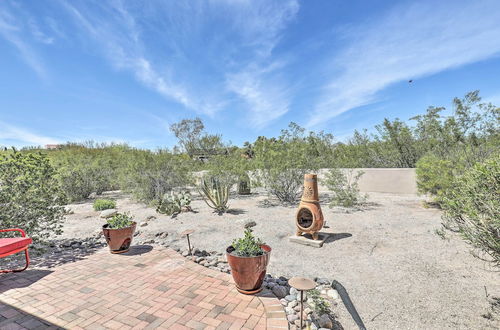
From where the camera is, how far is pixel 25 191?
14.1 ft

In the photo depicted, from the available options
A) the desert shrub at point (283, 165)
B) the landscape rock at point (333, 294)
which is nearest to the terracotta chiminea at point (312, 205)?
the landscape rock at point (333, 294)

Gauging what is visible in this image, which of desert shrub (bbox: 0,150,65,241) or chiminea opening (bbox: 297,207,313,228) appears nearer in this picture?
desert shrub (bbox: 0,150,65,241)

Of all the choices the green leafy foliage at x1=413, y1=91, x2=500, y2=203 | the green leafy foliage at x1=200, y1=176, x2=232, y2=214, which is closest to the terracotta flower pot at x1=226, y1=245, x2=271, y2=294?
the green leafy foliage at x1=200, y1=176, x2=232, y2=214

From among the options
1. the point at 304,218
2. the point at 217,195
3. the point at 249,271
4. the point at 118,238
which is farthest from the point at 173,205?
the point at 249,271

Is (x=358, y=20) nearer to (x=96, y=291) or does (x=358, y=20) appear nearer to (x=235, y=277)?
(x=235, y=277)

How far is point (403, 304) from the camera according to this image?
2.91 m

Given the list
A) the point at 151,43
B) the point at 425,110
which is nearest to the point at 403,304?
the point at 151,43

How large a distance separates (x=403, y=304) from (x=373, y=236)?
2556 mm

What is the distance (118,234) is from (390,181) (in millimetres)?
11863

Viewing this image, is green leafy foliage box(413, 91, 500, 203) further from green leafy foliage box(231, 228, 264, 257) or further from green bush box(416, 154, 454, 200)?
green leafy foliage box(231, 228, 264, 257)

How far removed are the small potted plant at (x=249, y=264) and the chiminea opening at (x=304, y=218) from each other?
2187 millimetres

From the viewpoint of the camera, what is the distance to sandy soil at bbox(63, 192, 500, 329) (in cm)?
276

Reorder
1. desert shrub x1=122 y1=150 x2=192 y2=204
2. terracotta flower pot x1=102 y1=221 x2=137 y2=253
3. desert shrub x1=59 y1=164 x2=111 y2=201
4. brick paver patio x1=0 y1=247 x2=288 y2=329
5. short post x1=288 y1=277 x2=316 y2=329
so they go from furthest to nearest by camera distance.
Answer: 1. desert shrub x1=59 y1=164 x2=111 y2=201
2. desert shrub x1=122 y1=150 x2=192 y2=204
3. terracotta flower pot x1=102 y1=221 x2=137 y2=253
4. brick paver patio x1=0 y1=247 x2=288 y2=329
5. short post x1=288 y1=277 x2=316 y2=329

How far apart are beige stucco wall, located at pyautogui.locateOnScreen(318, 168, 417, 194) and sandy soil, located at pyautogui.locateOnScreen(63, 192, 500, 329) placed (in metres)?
3.50
